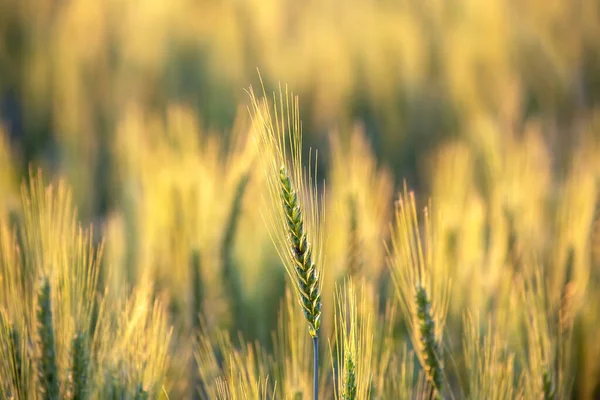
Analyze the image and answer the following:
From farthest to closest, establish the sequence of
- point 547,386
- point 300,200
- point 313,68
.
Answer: point 313,68
point 547,386
point 300,200

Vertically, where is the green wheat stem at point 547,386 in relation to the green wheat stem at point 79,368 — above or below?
below

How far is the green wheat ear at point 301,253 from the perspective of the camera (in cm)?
97

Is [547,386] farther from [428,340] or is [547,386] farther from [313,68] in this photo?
[313,68]

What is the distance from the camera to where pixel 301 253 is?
98 cm

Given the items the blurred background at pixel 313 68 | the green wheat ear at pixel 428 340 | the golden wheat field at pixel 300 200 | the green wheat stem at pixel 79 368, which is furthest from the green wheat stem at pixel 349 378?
the blurred background at pixel 313 68

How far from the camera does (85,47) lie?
3.52 meters

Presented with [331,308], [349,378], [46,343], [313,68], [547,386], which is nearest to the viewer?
[349,378]

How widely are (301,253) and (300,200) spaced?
141 millimetres

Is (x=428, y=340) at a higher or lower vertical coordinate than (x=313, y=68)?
lower

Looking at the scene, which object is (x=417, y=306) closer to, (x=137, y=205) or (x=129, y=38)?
(x=137, y=205)

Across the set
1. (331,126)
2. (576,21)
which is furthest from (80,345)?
(576,21)

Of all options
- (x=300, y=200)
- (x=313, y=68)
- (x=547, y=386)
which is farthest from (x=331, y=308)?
(x=313, y=68)

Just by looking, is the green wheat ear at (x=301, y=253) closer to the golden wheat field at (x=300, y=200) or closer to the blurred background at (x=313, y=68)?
the golden wheat field at (x=300, y=200)

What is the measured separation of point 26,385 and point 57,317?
0.14 m
